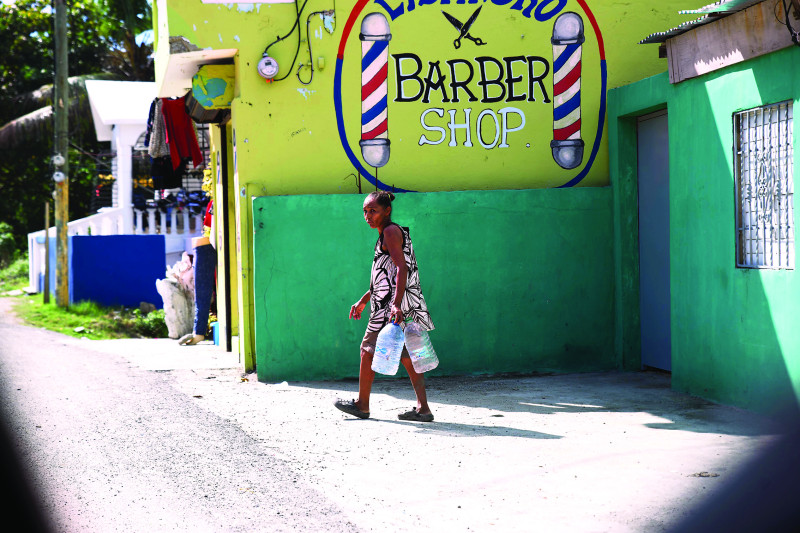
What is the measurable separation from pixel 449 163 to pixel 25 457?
4948 mm

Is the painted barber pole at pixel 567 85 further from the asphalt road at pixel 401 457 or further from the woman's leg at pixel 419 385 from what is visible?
the woman's leg at pixel 419 385

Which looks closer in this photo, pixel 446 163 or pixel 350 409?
pixel 350 409

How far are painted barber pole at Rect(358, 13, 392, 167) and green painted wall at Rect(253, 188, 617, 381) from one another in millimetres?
651

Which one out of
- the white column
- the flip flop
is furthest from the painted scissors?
the white column

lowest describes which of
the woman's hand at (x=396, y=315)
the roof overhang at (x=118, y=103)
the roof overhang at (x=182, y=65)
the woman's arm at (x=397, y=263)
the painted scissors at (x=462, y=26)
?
the woman's hand at (x=396, y=315)

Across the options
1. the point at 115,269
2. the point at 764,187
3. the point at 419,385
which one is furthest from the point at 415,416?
the point at 115,269

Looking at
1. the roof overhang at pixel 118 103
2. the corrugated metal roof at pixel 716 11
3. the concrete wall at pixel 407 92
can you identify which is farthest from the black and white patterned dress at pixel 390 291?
the roof overhang at pixel 118 103

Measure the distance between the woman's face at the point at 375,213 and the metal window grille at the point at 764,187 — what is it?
2683mm

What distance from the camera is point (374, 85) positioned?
9.20m

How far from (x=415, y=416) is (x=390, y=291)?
3.09 feet

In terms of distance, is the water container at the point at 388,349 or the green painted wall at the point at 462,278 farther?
the green painted wall at the point at 462,278

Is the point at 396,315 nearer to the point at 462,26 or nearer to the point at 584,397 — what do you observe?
the point at 584,397

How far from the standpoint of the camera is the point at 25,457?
599 centimetres

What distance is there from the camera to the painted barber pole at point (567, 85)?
371 inches
